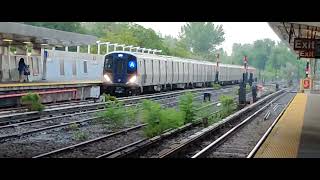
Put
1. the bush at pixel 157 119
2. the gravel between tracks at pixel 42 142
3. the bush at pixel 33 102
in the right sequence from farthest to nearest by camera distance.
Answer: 1. the bush at pixel 33 102
2. the bush at pixel 157 119
3. the gravel between tracks at pixel 42 142

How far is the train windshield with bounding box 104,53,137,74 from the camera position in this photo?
2973cm

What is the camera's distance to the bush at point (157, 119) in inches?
605

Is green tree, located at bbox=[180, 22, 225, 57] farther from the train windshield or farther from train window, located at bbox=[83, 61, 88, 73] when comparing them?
train window, located at bbox=[83, 61, 88, 73]

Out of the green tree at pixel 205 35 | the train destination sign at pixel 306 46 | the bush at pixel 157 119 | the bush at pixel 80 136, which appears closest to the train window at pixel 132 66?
the green tree at pixel 205 35

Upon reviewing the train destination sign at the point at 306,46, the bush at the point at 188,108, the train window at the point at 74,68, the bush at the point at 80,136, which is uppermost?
the train destination sign at the point at 306,46

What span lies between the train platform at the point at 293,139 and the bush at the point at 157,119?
3.20m

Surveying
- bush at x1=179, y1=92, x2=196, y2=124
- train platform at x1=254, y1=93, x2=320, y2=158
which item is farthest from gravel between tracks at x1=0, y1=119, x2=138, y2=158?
train platform at x1=254, y1=93, x2=320, y2=158

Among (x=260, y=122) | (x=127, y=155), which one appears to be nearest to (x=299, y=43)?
(x=260, y=122)

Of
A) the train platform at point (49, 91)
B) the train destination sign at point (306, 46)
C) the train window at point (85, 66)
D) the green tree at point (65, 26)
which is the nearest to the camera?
the train destination sign at point (306, 46)

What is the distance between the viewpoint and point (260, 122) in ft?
70.1

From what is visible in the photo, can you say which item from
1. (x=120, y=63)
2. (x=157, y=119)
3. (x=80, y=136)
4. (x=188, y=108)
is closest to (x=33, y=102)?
(x=80, y=136)

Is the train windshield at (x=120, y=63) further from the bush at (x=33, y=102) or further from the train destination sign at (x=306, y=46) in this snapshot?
the train destination sign at (x=306, y=46)

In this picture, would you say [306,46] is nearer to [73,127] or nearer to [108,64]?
[73,127]
